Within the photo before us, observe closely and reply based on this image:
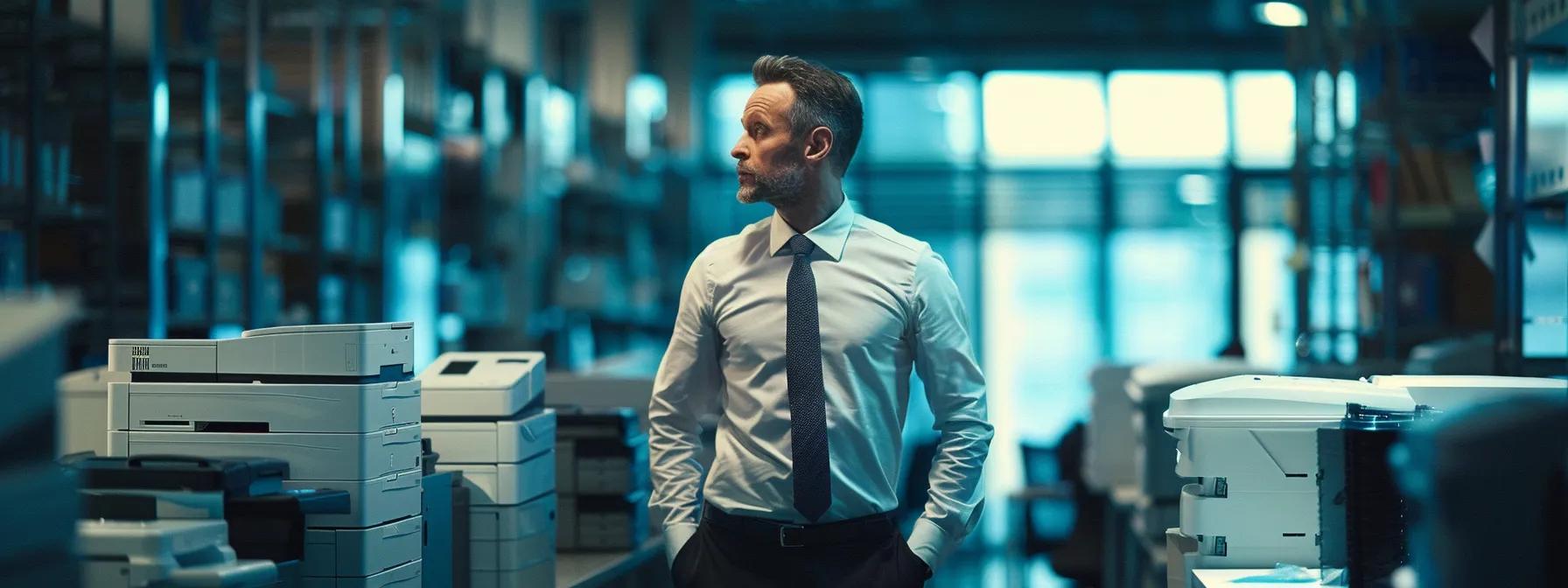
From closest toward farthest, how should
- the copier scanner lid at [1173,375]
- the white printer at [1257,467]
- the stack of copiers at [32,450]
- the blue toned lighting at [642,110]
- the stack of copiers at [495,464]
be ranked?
the stack of copiers at [32,450]
the white printer at [1257,467]
the stack of copiers at [495,464]
the copier scanner lid at [1173,375]
the blue toned lighting at [642,110]

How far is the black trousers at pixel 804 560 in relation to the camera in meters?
2.29

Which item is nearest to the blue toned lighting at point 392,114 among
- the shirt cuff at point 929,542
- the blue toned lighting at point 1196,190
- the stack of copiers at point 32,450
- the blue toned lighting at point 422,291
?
the blue toned lighting at point 422,291

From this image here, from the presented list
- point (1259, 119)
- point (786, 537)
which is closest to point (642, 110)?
point (1259, 119)

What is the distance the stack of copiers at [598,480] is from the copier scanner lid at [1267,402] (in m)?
1.46

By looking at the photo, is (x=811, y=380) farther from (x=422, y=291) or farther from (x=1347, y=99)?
(x=1347, y=99)

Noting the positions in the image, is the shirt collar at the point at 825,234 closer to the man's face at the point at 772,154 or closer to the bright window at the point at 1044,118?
the man's face at the point at 772,154

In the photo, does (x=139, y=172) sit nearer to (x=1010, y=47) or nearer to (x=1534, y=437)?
(x=1534, y=437)

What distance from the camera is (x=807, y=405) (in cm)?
230

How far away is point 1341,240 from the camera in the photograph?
6348mm

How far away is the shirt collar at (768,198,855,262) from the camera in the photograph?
2.40 meters

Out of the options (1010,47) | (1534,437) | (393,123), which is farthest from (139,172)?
(1010,47)

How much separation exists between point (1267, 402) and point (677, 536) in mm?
1064

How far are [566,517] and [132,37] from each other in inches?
75.6

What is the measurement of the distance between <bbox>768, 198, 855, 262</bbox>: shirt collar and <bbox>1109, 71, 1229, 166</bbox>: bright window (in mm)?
7696
